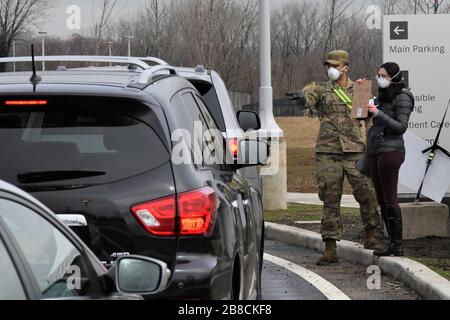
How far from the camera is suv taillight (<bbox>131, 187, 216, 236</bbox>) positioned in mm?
4176


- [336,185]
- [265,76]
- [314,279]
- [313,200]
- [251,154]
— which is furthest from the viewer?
[313,200]

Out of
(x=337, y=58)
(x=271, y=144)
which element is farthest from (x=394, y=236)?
(x=271, y=144)

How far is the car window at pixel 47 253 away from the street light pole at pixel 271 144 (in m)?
10.5

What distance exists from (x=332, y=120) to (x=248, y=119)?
0.92 meters

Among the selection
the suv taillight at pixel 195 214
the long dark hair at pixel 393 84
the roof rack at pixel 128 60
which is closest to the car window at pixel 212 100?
the roof rack at pixel 128 60

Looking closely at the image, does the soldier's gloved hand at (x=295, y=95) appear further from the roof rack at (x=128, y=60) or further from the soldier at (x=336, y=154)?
the roof rack at (x=128, y=60)

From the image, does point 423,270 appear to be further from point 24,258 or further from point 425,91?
point 24,258

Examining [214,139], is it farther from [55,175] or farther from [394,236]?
[394,236]

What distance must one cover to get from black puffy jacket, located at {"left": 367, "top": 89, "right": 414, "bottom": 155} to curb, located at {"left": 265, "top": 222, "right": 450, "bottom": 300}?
1122 mm

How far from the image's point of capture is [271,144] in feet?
46.8

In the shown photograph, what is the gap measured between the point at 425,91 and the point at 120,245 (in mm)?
7679

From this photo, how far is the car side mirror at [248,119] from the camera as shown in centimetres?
883

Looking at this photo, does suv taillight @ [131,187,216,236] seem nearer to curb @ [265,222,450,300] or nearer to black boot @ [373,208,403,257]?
curb @ [265,222,450,300]

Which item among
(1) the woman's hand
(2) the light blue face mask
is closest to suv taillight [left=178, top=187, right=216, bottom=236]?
(1) the woman's hand
